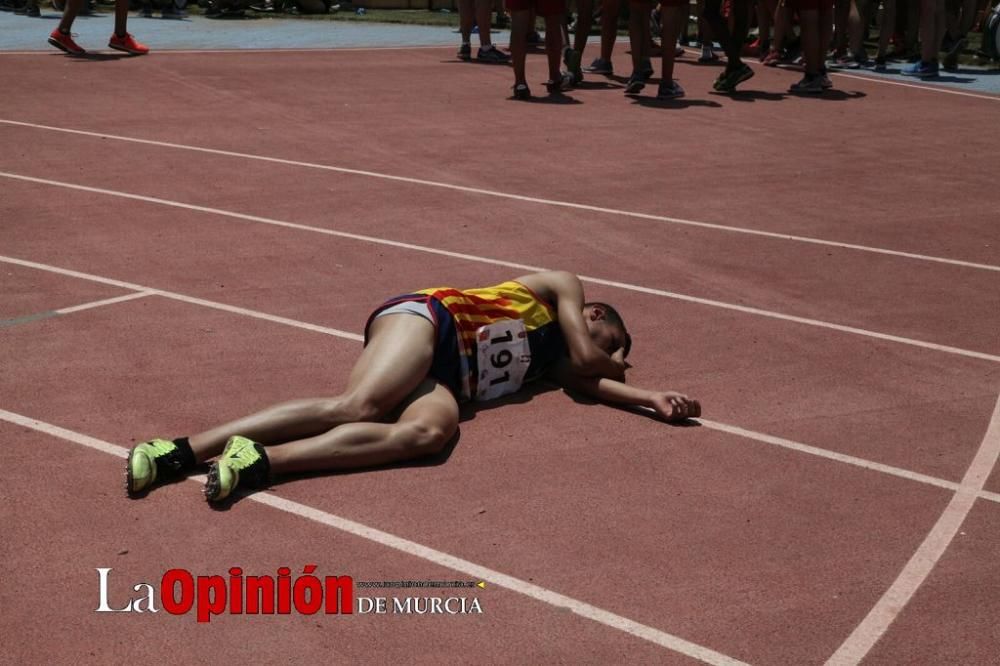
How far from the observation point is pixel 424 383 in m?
5.99

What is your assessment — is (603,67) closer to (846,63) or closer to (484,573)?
(846,63)

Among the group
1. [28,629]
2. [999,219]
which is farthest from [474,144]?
[28,629]

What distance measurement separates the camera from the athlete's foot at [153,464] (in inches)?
208

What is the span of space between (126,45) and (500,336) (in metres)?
13.9

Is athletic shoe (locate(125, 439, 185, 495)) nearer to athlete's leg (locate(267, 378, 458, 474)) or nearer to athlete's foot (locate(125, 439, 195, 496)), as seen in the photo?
athlete's foot (locate(125, 439, 195, 496))

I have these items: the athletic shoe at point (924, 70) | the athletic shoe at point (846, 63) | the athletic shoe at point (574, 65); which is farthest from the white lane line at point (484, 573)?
the athletic shoe at point (846, 63)

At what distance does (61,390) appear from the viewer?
254 inches

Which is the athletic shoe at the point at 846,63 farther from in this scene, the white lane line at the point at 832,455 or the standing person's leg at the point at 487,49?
the white lane line at the point at 832,455

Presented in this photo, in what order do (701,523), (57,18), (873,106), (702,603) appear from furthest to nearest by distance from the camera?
(57,18), (873,106), (701,523), (702,603)

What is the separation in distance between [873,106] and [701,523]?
1235 centimetres

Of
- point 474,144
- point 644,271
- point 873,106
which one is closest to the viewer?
point 644,271

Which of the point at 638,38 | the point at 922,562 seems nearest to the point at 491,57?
the point at 638,38

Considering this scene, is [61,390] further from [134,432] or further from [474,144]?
[474,144]

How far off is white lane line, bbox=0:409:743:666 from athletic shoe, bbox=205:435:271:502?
0.09 meters
